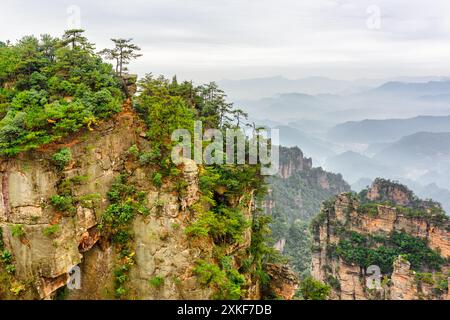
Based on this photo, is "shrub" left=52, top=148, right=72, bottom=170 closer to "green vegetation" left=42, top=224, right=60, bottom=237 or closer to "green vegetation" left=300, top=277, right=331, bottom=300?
"green vegetation" left=42, top=224, right=60, bottom=237

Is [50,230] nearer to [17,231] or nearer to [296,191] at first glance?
[17,231]

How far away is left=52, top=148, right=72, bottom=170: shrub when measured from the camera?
14.0m

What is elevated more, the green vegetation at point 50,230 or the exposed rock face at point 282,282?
the green vegetation at point 50,230

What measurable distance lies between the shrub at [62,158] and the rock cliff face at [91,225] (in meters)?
0.23

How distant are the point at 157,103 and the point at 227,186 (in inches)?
205

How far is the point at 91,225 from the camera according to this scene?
15.0 metres

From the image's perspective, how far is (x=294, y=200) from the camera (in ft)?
302

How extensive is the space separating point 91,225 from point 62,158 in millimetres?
3064

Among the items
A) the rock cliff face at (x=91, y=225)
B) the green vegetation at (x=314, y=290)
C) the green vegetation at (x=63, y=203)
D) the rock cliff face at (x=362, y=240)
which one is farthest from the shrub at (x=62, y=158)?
the rock cliff face at (x=362, y=240)

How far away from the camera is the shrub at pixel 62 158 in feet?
46.0

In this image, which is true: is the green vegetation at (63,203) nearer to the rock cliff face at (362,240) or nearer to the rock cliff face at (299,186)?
the rock cliff face at (362,240)

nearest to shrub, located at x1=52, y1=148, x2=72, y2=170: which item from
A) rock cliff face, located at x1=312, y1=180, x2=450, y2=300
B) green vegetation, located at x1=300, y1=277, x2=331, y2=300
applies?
green vegetation, located at x1=300, y1=277, x2=331, y2=300

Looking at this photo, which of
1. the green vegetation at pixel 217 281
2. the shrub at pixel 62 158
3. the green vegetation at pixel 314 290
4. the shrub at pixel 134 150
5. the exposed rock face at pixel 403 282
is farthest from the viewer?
the exposed rock face at pixel 403 282

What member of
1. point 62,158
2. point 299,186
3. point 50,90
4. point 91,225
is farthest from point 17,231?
point 299,186
